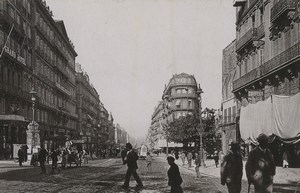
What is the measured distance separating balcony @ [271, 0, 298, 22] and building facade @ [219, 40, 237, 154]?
1271cm

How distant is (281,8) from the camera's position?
2612cm

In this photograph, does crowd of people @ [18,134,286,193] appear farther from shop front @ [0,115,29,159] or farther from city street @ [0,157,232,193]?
shop front @ [0,115,29,159]

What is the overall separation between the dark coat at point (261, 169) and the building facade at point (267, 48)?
50.9ft

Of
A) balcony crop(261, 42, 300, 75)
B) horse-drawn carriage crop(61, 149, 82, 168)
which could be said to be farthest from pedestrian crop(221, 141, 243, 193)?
horse-drawn carriage crop(61, 149, 82, 168)

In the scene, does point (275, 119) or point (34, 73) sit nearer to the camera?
point (275, 119)

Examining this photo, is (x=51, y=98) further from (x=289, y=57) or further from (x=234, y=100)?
(x=289, y=57)

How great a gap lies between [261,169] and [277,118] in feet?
Result: 29.6

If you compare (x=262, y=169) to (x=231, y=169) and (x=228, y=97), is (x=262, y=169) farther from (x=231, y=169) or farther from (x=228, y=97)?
(x=228, y=97)

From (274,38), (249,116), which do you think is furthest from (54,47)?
(249,116)

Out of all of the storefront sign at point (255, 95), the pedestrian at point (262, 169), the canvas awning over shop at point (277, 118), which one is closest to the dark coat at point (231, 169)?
the pedestrian at point (262, 169)

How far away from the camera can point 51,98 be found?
65.4 metres

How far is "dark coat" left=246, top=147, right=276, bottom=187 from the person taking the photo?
349 inches

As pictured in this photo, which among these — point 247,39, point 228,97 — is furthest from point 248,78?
point 228,97

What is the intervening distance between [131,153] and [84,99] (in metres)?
86.8
